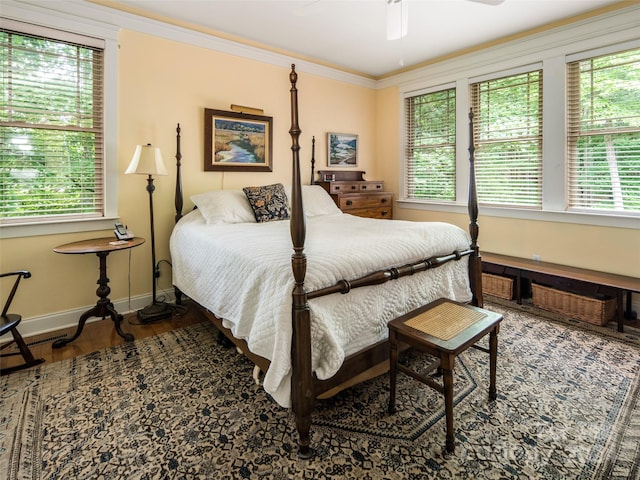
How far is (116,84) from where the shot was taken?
114 inches

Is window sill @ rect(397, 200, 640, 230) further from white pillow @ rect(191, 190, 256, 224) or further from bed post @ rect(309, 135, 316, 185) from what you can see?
white pillow @ rect(191, 190, 256, 224)

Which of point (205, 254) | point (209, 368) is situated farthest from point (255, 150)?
point (209, 368)

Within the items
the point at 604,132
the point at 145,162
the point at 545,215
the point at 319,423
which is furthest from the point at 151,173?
the point at 604,132

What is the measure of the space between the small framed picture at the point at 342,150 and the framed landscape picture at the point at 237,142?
3.10ft

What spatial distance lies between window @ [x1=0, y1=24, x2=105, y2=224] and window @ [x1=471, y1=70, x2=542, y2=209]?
3.82m

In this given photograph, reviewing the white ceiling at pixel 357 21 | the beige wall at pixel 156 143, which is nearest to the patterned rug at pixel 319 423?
the beige wall at pixel 156 143

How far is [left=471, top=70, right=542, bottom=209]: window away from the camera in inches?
139

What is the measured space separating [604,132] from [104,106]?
4299 millimetres

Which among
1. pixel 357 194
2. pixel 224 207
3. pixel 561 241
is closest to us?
pixel 224 207

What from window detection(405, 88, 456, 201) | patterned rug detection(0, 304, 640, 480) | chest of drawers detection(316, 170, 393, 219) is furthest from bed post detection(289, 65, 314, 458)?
window detection(405, 88, 456, 201)

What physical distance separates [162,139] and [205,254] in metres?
1.48

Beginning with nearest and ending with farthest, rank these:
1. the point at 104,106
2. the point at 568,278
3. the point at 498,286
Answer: the point at 104,106, the point at 568,278, the point at 498,286

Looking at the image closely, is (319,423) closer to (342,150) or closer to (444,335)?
(444,335)

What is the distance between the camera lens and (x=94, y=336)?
2.69 metres
